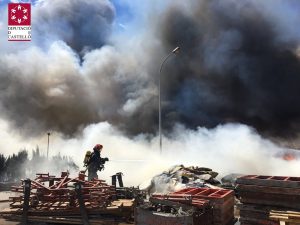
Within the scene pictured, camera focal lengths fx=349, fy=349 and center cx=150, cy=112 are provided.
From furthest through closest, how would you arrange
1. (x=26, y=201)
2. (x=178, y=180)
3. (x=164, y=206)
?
1. (x=178, y=180)
2. (x=26, y=201)
3. (x=164, y=206)

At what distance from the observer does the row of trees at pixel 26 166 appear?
2008cm

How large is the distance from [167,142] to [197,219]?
23986mm

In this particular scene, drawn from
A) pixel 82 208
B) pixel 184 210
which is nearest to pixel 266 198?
pixel 184 210

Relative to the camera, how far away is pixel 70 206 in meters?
8.26

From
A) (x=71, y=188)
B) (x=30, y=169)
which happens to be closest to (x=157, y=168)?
(x=30, y=169)

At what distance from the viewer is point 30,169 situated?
21.7m

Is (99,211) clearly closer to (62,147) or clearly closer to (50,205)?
(50,205)

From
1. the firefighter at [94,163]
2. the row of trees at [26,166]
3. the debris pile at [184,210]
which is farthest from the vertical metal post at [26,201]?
the row of trees at [26,166]

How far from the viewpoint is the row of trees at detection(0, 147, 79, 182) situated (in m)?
20.1

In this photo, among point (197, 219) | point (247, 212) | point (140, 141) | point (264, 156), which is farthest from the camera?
point (140, 141)

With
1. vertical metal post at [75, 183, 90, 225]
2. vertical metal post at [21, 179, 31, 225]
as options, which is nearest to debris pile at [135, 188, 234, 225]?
vertical metal post at [75, 183, 90, 225]

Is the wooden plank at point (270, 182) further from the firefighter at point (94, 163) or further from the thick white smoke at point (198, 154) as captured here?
the thick white smoke at point (198, 154)

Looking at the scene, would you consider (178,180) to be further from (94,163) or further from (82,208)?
(82,208)

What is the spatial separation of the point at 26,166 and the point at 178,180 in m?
11.2
